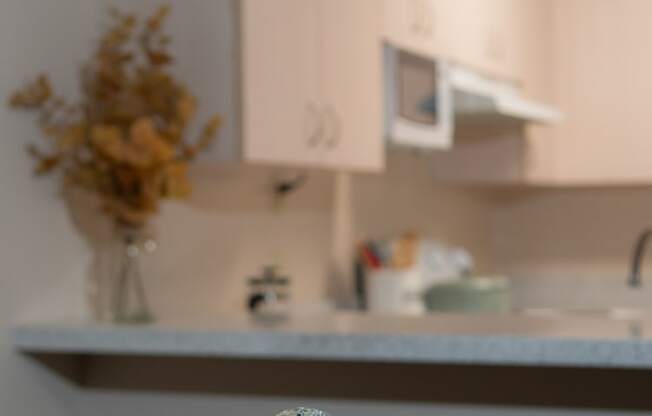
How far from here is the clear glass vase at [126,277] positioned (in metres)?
2.57

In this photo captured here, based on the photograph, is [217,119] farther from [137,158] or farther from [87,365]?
[87,365]

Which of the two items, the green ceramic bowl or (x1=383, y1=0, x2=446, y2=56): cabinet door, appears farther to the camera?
the green ceramic bowl

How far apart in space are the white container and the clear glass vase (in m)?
1.16

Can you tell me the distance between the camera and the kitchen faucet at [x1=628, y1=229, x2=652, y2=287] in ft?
15.3

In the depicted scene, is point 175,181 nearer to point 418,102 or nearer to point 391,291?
point 418,102

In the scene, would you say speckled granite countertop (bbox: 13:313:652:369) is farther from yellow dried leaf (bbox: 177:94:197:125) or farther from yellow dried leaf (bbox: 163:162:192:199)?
yellow dried leaf (bbox: 177:94:197:125)

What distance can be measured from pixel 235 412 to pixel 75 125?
65 cm

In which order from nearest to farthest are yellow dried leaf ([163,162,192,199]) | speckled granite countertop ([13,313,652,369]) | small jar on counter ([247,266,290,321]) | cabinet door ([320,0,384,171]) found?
1. speckled granite countertop ([13,313,652,369])
2. yellow dried leaf ([163,162,192,199])
3. cabinet door ([320,0,384,171])
4. small jar on counter ([247,266,290,321])

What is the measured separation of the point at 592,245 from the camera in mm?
5191

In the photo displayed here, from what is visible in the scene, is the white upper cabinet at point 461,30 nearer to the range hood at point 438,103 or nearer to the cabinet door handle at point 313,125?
the range hood at point 438,103

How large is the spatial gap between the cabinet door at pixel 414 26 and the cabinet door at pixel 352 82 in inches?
3.0

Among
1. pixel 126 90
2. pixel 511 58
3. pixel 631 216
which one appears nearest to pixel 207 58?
pixel 126 90

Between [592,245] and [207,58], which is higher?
[207,58]

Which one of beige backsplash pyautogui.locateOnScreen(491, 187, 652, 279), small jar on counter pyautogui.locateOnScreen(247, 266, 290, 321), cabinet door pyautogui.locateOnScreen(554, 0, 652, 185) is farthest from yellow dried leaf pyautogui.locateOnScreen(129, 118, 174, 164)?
beige backsplash pyautogui.locateOnScreen(491, 187, 652, 279)
